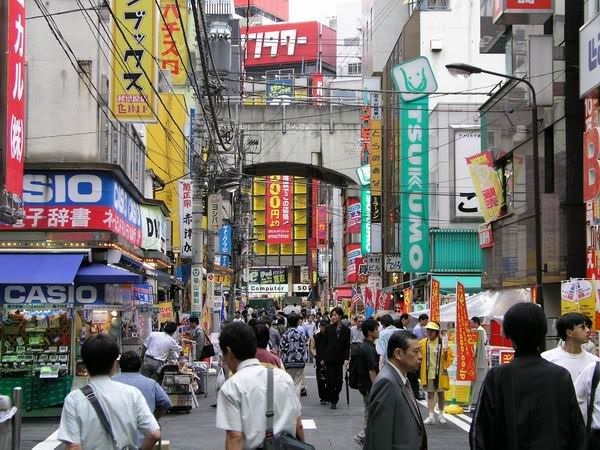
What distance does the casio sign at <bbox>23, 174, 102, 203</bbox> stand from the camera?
66.6 feet

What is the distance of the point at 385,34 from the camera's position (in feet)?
210

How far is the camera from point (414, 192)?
41.8 m

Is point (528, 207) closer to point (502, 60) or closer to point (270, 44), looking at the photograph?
point (502, 60)

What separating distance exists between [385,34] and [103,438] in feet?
197

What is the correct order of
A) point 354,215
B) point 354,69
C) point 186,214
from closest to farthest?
point 186,214 < point 354,215 < point 354,69

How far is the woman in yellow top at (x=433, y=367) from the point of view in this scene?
53.7 feet

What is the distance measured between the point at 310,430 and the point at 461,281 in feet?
85.6

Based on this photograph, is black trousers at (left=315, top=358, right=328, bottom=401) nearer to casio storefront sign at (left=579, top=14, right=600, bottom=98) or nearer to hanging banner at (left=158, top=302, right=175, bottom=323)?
casio storefront sign at (left=579, top=14, right=600, bottom=98)

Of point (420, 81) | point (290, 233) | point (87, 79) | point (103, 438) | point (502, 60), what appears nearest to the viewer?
point (103, 438)

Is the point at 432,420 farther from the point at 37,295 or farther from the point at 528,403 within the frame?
the point at 528,403

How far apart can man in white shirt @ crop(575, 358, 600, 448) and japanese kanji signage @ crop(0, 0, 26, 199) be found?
7.74m

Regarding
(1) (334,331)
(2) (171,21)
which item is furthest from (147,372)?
(2) (171,21)

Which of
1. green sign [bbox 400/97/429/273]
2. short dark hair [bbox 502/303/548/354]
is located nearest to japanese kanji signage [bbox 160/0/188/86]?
green sign [bbox 400/97/429/273]

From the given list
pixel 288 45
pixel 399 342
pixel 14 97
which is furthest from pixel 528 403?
pixel 288 45
